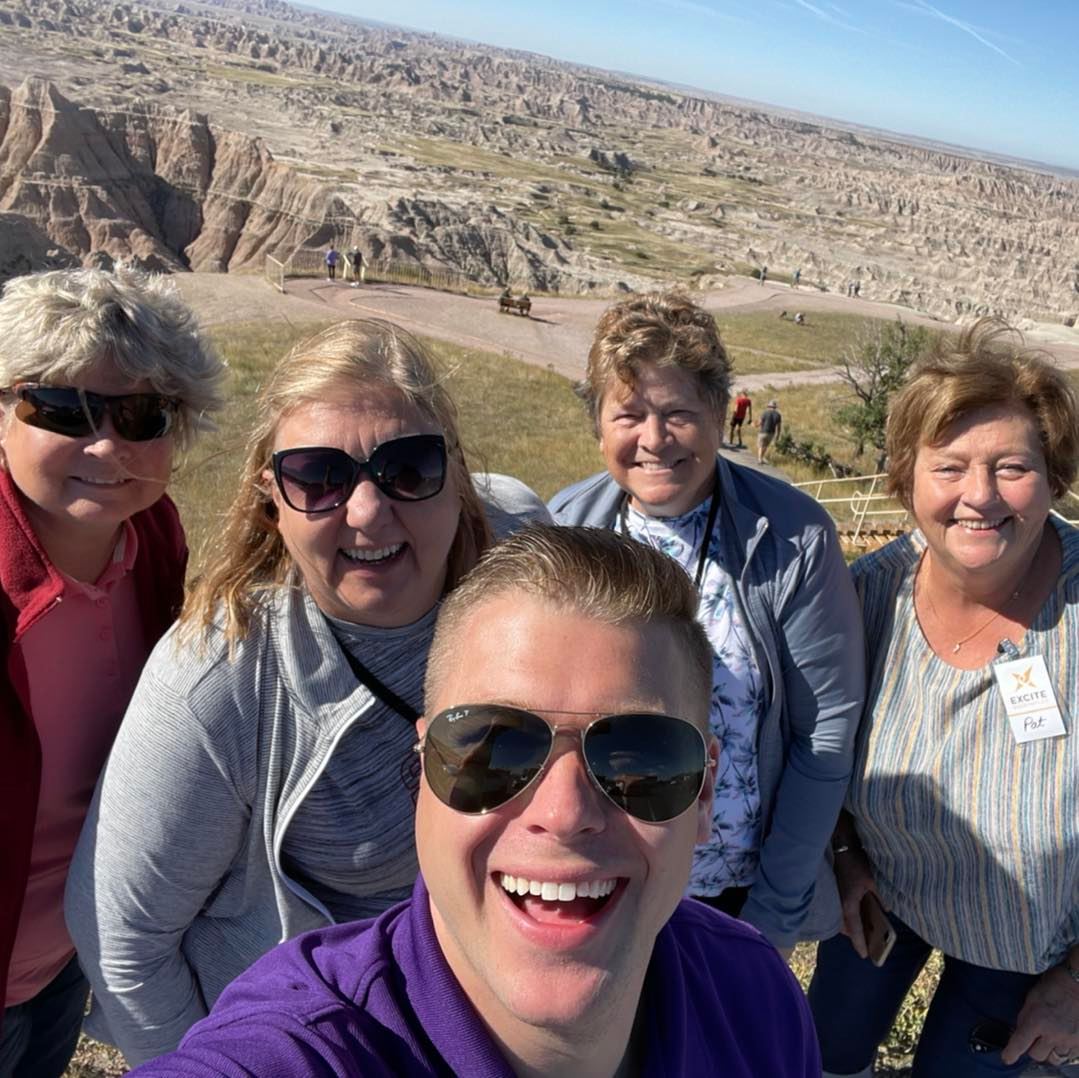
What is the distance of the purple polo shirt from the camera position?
4.59ft

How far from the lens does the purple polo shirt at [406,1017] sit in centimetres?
140

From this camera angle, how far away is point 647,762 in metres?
1.52

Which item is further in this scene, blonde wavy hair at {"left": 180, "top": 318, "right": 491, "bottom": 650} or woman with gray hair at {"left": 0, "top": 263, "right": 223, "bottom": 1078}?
woman with gray hair at {"left": 0, "top": 263, "right": 223, "bottom": 1078}

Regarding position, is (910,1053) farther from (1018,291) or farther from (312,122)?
(312,122)

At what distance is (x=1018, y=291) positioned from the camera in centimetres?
7025

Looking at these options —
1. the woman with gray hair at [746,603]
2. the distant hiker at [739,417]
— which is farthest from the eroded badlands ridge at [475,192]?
the woman with gray hair at [746,603]

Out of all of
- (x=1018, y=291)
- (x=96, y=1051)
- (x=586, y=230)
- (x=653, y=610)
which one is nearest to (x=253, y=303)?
(x=96, y=1051)

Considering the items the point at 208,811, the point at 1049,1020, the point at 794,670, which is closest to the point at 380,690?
the point at 208,811

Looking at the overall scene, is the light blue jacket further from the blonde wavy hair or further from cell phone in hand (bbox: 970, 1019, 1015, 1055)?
the blonde wavy hair

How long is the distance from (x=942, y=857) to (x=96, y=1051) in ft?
9.87

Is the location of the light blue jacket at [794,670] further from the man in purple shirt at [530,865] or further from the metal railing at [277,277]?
the metal railing at [277,277]

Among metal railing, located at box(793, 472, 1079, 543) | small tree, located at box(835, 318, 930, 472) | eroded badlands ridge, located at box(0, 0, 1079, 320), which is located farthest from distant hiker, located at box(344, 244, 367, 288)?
metal railing, located at box(793, 472, 1079, 543)

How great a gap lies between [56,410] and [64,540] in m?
0.37

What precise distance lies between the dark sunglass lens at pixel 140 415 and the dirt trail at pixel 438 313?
21249 mm
